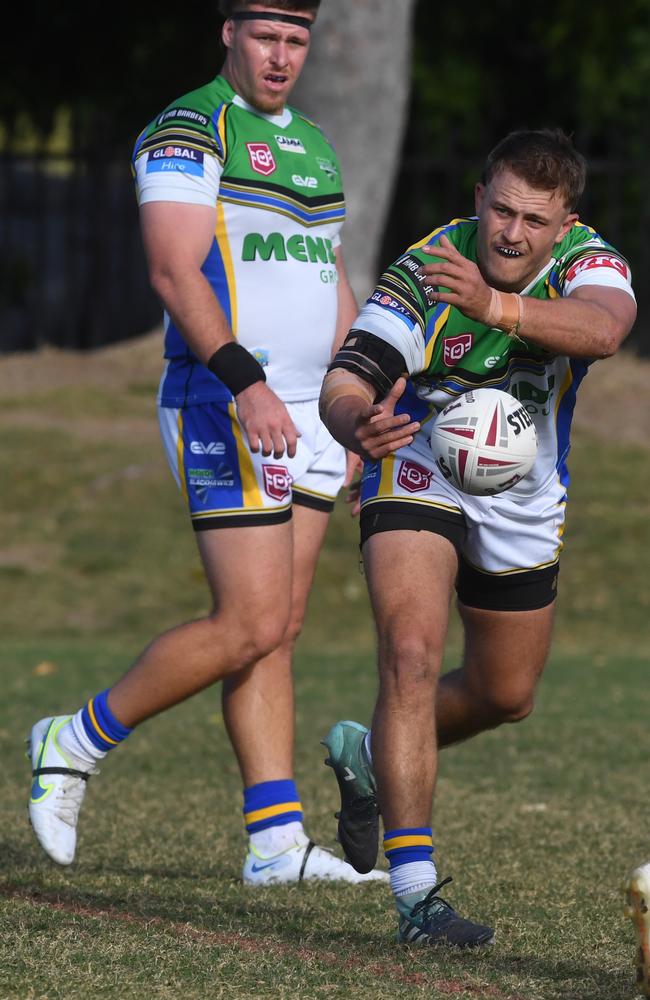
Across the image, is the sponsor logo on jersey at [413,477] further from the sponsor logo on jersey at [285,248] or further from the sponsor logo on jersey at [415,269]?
the sponsor logo on jersey at [285,248]

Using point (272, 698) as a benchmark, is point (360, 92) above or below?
below

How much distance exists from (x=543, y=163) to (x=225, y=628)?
1.74m

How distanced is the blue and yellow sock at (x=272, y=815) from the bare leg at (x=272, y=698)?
4 cm

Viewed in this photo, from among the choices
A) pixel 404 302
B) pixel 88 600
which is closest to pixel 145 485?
pixel 88 600

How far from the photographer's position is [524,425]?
468 cm

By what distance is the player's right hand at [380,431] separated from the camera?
173 inches

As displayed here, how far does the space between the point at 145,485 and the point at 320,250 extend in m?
9.21

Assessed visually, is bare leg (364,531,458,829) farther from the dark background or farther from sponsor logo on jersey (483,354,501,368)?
the dark background

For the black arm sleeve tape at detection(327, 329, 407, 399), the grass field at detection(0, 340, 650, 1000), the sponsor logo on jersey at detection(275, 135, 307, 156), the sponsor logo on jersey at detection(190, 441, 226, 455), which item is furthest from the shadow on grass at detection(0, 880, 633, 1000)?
the sponsor logo on jersey at detection(275, 135, 307, 156)

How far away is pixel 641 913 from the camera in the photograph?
3734 mm

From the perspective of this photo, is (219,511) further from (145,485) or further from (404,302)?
(145,485)

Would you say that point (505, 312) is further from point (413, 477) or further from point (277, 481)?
point (277, 481)

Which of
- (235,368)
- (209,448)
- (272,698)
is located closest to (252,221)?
(235,368)

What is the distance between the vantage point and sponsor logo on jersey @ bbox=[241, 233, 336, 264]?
549 cm
